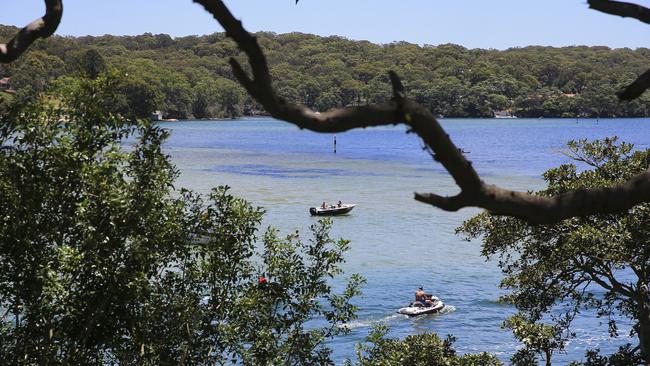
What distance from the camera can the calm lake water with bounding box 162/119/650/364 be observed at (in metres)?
23.2

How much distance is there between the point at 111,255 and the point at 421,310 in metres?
16.6

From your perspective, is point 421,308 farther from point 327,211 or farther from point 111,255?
point 111,255

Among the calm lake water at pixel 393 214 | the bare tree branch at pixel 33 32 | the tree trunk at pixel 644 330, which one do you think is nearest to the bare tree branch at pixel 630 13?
the calm lake water at pixel 393 214

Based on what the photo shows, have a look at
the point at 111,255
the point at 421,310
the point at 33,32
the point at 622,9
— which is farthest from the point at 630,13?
the point at 421,310

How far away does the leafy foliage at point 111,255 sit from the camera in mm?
7621

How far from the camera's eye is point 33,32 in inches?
206

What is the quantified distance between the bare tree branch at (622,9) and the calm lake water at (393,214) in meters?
1.12

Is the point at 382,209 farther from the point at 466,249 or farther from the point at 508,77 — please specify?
the point at 508,77

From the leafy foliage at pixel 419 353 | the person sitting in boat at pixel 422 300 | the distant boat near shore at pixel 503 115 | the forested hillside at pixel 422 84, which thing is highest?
the forested hillside at pixel 422 84

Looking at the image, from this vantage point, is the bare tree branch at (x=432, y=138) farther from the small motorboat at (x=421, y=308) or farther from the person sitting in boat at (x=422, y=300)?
the person sitting in boat at (x=422, y=300)

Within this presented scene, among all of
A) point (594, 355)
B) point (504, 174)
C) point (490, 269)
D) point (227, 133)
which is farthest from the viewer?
point (227, 133)

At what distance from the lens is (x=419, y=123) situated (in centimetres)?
300

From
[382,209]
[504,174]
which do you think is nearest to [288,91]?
[504,174]

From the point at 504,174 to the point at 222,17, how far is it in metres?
57.3
